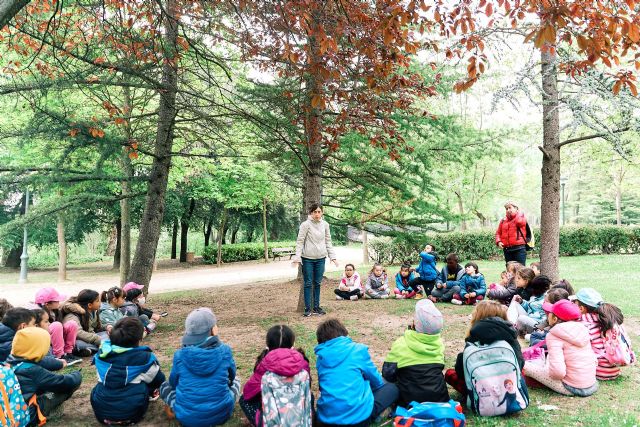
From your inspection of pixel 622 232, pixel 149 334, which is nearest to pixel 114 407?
pixel 149 334

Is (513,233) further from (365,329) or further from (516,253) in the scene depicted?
(365,329)

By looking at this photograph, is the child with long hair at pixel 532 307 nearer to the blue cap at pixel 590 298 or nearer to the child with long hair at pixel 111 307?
the blue cap at pixel 590 298

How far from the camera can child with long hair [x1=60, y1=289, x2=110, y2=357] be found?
5109 millimetres

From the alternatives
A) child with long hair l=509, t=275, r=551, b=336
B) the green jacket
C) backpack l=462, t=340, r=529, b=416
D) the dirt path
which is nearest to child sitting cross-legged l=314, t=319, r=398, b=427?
the green jacket

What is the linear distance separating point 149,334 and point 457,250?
1473 centimetres

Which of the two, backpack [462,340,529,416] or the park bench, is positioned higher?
backpack [462,340,529,416]

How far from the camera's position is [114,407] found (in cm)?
326

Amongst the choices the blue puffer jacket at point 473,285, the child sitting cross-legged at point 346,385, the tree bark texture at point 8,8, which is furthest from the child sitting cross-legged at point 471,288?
the tree bark texture at point 8,8

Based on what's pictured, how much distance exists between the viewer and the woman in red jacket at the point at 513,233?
24.4 ft

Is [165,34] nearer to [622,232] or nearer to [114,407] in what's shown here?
[114,407]

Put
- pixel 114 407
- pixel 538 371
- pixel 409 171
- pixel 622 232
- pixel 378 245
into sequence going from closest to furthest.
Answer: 1. pixel 114 407
2. pixel 538 371
3. pixel 409 171
4. pixel 622 232
5. pixel 378 245

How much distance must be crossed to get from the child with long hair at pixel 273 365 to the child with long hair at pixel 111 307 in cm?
326

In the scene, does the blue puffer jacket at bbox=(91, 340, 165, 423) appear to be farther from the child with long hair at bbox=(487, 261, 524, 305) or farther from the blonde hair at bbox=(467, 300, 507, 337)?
the child with long hair at bbox=(487, 261, 524, 305)

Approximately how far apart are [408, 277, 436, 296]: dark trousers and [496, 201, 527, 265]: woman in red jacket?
169cm
